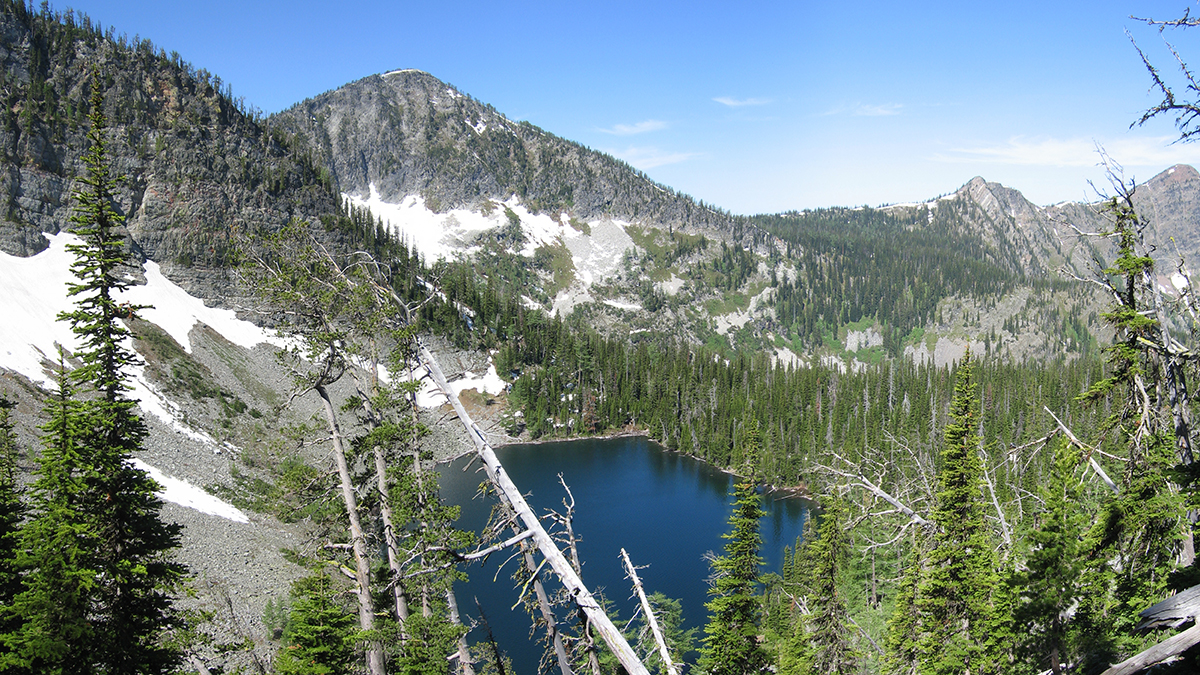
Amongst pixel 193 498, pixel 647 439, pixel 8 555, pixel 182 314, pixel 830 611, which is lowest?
pixel 647 439

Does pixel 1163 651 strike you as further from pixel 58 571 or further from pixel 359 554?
pixel 58 571

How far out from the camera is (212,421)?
6297cm

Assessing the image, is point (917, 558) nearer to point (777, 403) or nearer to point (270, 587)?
point (270, 587)

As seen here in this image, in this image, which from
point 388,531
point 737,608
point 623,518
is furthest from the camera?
point 623,518

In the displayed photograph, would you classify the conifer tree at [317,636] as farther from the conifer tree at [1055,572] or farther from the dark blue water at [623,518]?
the dark blue water at [623,518]

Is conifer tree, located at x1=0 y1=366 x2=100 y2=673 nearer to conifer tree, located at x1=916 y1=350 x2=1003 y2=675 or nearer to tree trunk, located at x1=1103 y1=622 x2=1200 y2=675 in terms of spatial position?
tree trunk, located at x1=1103 y1=622 x2=1200 y2=675

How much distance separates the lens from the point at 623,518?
7081 centimetres

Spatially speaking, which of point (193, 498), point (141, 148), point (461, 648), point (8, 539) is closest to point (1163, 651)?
point (461, 648)

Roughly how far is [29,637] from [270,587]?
1367 inches

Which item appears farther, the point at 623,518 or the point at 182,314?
the point at 182,314

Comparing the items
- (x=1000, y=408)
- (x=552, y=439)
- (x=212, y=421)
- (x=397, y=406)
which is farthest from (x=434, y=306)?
(x=397, y=406)

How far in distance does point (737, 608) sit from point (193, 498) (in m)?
46.7

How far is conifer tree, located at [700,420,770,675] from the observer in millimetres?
21391

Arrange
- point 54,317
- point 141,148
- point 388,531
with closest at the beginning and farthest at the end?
point 388,531, point 54,317, point 141,148
